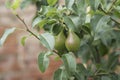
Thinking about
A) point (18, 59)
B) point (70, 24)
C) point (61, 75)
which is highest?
point (70, 24)

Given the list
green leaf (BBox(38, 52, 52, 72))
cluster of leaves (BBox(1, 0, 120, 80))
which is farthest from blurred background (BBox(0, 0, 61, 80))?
green leaf (BBox(38, 52, 52, 72))

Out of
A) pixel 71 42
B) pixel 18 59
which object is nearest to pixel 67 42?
pixel 71 42

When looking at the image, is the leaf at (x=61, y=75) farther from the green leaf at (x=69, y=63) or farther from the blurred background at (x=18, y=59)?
the blurred background at (x=18, y=59)

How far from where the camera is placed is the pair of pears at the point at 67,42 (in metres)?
0.76

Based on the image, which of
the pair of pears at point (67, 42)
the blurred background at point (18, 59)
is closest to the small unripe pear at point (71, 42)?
the pair of pears at point (67, 42)

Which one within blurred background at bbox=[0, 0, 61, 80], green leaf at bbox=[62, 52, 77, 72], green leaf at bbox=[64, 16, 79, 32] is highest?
green leaf at bbox=[64, 16, 79, 32]

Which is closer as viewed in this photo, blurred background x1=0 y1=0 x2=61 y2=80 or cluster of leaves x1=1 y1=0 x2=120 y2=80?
cluster of leaves x1=1 y1=0 x2=120 y2=80

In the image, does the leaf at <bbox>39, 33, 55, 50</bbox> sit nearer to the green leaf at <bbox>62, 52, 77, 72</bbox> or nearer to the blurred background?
the green leaf at <bbox>62, 52, 77, 72</bbox>

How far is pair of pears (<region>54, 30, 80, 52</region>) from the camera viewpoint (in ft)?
2.48

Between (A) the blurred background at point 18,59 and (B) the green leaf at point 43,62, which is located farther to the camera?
(A) the blurred background at point 18,59

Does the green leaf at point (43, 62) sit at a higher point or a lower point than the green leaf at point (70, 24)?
lower

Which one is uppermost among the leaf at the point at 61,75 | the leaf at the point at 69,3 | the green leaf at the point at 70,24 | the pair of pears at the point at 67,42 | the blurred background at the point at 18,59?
the leaf at the point at 69,3

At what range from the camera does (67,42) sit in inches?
29.9

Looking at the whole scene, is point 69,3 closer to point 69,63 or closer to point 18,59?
point 69,63
